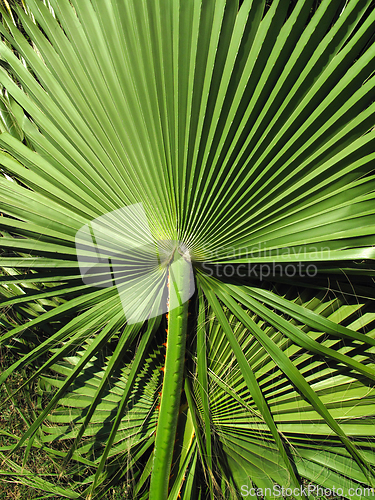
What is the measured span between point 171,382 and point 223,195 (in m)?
0.99

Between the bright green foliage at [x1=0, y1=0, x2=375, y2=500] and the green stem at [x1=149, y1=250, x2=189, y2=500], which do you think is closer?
the bright green foliage at [x1=0, y1=0, x2=375, y2=500]

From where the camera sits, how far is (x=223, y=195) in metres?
1.40

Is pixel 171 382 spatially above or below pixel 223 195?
below

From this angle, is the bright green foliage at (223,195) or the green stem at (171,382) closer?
the bright green foliage at (223,195)

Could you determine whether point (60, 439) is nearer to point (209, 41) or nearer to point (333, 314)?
point (333, 314)

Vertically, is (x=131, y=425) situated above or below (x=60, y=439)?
above

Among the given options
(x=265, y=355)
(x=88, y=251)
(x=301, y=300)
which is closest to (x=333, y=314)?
(x=301, y=300)

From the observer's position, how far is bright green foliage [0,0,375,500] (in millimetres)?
1145

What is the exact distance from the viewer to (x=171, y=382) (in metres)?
1.52

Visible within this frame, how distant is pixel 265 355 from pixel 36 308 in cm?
151

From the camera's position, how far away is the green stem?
4.99 ft

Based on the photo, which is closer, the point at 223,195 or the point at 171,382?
the point at 223,195

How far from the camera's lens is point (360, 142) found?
1.14 meters

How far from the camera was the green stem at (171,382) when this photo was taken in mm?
1520
